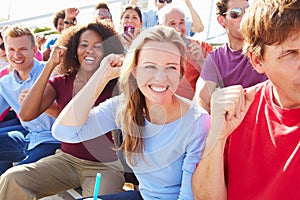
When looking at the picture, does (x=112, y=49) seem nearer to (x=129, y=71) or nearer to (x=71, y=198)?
(x=129, y=71)

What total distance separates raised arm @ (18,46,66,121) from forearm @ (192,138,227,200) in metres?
1.29

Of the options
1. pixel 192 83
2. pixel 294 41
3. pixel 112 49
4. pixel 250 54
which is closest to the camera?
pixel 294 41

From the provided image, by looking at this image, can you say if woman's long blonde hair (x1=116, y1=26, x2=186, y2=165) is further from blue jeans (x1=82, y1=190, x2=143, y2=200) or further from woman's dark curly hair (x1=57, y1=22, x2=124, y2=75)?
woman's dark curly hair (x1=57, y1=22, x2=124, y2=75)

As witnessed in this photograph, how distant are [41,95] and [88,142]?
0.47 metres

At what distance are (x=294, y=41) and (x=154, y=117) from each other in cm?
77

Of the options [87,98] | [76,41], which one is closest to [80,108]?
[87,98]

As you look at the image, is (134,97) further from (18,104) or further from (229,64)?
(18,104)

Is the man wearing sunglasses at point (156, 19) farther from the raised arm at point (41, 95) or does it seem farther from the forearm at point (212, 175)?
the forearm at point (212, 175)

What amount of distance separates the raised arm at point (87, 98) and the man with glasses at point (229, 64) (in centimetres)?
43

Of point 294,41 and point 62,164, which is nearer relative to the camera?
point 294,41

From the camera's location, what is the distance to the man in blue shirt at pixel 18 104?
2.78 meters

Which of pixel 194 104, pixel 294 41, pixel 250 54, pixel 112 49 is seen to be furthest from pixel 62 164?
pixel 294 41

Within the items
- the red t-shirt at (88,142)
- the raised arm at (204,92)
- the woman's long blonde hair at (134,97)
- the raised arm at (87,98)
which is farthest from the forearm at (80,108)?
the raised arm at (204,92)

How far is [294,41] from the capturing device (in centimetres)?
111
